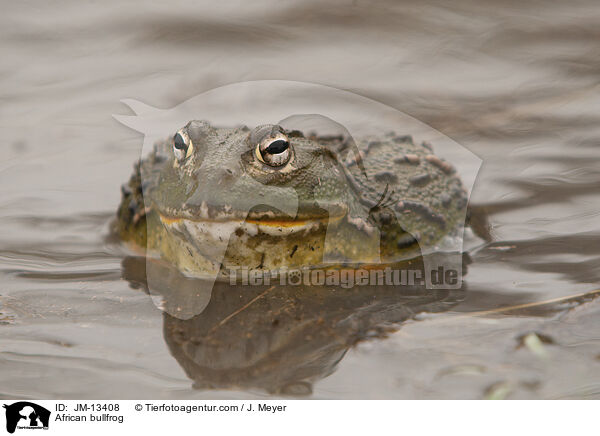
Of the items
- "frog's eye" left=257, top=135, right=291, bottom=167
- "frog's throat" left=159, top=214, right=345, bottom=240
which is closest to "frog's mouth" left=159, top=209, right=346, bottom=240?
"frog's throat" left=159, top=214, right=345, bottom=240

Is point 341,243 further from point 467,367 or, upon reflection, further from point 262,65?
point 262,65

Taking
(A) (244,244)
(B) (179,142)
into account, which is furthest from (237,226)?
(B) (179,142)

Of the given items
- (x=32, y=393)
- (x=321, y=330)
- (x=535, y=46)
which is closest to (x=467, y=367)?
(x=321, y=330)

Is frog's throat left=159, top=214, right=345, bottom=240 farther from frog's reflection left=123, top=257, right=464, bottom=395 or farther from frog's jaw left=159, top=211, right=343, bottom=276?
frog's reflection left=123, top=257, right=464, bottom=395

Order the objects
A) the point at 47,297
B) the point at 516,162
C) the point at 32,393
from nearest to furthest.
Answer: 1. the point at 32,393
2. the point at 47,297
3. the point at 516,162

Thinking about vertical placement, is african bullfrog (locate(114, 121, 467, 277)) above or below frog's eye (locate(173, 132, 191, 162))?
below

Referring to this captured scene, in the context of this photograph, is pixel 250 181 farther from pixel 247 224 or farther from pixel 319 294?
pixel 319 294
